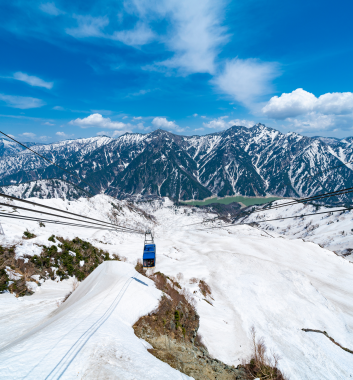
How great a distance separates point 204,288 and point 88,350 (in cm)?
2406

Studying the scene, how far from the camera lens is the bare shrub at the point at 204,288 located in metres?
26.7

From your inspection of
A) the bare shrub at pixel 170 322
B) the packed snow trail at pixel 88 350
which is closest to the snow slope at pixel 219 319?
the packed snow trail at pixel 88 350

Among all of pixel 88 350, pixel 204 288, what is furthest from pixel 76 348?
pixel 204 288

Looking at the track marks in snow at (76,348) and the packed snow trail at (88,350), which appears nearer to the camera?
the track marks in snow at (76,348)

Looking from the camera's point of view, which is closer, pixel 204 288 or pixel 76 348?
pixel 76 348

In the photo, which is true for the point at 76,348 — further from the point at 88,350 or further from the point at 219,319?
the point at 219,319

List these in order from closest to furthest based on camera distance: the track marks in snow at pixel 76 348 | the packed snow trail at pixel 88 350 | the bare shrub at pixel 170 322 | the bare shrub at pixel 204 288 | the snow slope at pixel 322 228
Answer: the track marks in snow at pixel 76 348
the packed snow trail at pixel 88 350
the bare shrub at pixel 170 322
the bare shrub at pixel 204 288
the snow slope at pixel 322 228

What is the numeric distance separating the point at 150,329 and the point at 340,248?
12325 centimetres

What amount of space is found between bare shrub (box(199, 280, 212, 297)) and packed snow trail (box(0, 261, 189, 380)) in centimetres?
1752

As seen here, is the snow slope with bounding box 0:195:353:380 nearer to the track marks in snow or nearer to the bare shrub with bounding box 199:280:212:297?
the track marks in snow

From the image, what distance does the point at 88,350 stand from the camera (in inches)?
278

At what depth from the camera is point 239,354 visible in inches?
610

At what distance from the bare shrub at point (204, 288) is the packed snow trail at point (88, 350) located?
17.5 metres

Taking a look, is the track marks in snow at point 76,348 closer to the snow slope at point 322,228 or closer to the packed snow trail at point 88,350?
the packed snow trail at point 88,350
